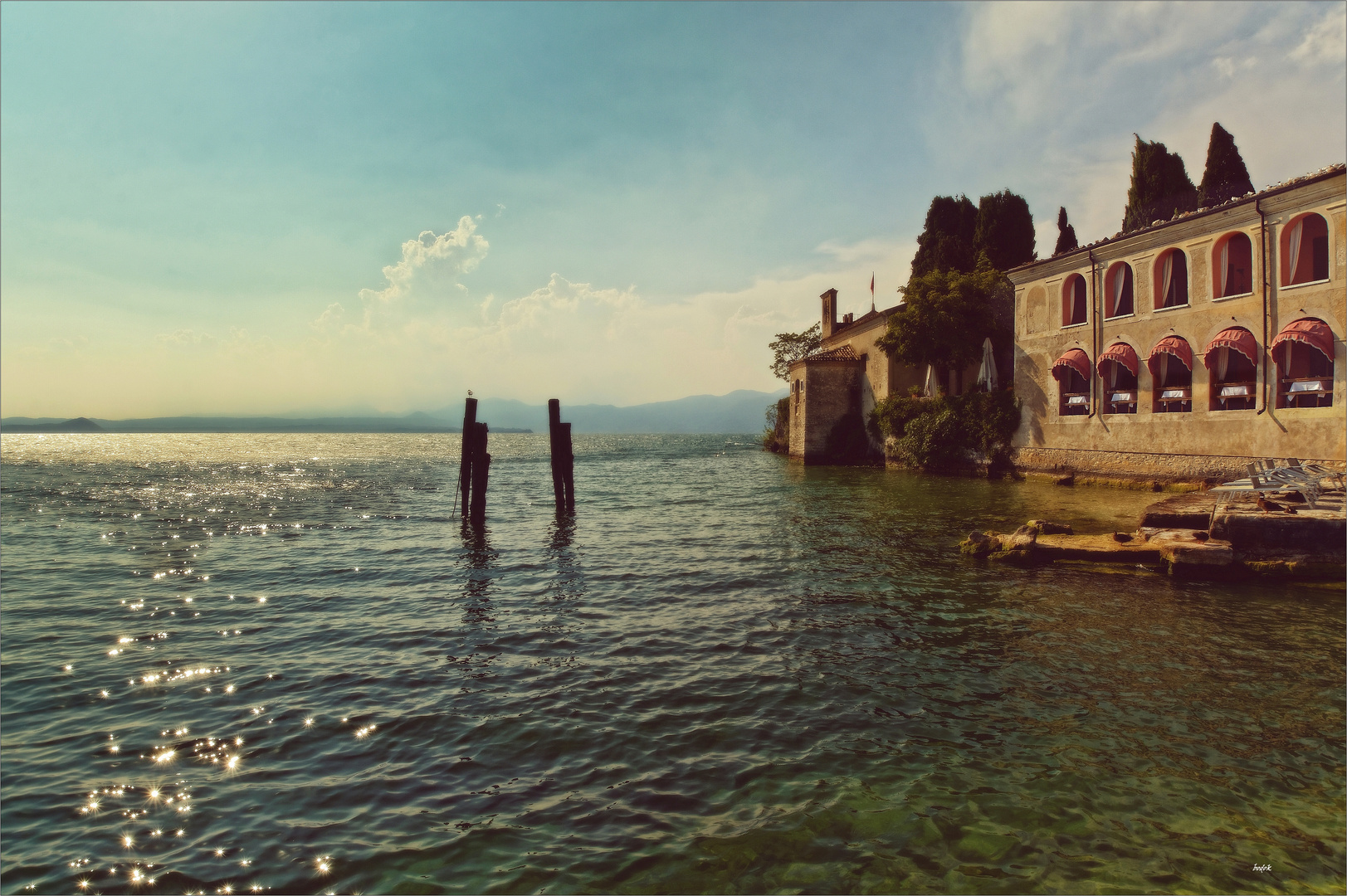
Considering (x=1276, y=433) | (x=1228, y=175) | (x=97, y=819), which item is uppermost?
(x=1228, y=175)

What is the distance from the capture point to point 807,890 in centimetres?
410

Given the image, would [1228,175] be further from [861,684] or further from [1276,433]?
[861,684]

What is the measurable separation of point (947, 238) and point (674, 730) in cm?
4591

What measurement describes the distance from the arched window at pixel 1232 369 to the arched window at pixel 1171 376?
74 centimetres

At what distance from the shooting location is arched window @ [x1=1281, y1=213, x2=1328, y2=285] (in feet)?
59.3

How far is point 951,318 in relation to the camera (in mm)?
31766

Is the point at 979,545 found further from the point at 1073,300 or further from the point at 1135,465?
the point at 1073,300

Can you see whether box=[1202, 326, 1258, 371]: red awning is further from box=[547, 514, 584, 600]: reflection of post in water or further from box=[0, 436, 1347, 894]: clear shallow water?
box=[547, 514, 584, 600]: reflection of post in water

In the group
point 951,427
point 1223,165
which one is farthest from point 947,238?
point 951,427

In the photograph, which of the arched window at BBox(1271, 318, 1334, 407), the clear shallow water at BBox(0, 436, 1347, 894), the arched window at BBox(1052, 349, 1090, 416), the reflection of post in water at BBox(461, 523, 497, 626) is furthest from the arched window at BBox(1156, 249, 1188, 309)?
the reflection of post in water at BBox(461, 523, 497, 626)

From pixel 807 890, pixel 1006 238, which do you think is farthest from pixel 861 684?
pixel 1006 238

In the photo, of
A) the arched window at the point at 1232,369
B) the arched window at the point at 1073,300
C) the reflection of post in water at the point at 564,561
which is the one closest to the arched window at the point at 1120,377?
Result: the arched window at the point at 1073,300

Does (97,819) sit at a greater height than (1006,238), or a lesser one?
lesser

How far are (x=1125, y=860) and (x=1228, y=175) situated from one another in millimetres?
38413
